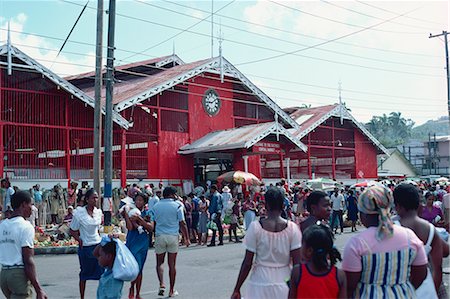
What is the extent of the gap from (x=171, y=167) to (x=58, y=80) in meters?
7.10

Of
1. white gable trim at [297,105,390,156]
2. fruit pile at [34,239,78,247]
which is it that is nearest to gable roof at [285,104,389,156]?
white gable trim at [297,105,390,156]

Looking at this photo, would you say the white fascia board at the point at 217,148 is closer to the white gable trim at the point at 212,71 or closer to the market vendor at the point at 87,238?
the white gable trim at the point at 212,71

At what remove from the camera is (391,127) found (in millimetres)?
124312

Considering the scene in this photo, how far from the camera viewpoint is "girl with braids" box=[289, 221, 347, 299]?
12.0ft

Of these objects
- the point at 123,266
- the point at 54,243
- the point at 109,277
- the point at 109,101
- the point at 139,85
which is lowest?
the point at 54,243

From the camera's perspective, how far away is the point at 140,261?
27.4 feet

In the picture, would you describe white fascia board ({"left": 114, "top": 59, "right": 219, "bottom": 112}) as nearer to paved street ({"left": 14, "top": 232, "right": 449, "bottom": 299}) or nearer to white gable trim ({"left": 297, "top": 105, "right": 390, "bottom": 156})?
white gable trim ({"left": 297, "top": 105, "right": 390, "bottom": 156})

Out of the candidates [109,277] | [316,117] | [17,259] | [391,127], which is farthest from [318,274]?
[391,127]

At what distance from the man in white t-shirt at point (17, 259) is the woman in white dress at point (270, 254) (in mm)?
1956

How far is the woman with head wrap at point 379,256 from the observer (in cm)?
371

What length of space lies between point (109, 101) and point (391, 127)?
378ft

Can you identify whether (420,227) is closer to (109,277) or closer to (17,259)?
(109,277)

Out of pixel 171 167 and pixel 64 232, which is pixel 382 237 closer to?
pixel 64 232

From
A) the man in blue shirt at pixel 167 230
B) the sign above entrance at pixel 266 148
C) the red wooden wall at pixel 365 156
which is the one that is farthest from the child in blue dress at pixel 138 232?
the red wooden wall at pixel 365 156
